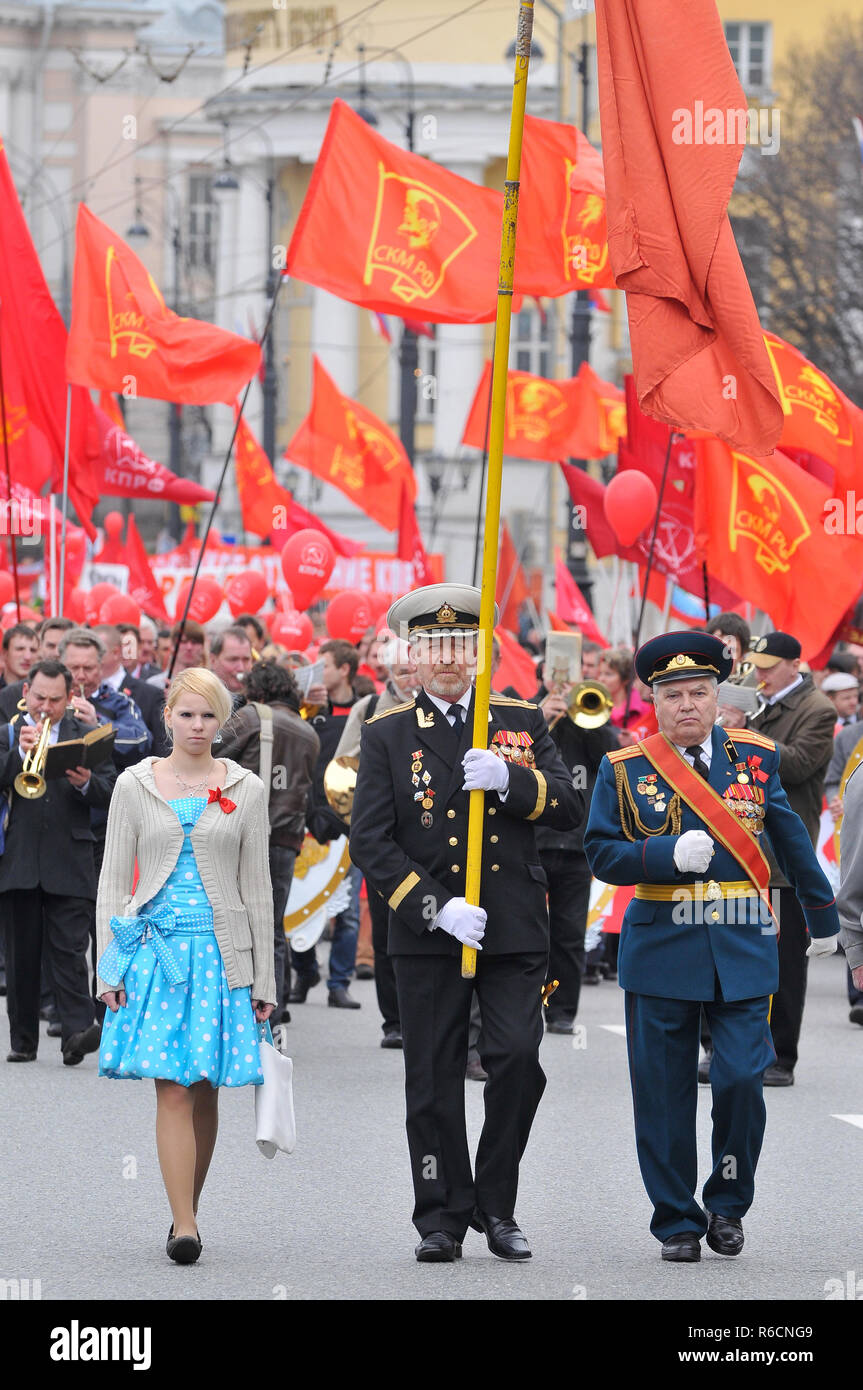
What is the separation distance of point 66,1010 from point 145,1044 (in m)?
3.83

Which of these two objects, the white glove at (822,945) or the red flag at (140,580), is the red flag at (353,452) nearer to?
the red flag at (140,580)

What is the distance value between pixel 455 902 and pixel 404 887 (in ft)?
0.55

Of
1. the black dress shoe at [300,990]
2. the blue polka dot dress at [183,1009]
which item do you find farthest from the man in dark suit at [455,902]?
the black dress shoe at [300,990]

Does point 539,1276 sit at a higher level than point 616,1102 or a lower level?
higher

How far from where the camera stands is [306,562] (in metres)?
19.4

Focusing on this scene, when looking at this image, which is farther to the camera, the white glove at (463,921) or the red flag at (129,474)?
the red flag at (129,474)

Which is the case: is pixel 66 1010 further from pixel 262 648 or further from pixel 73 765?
pixel 262 648

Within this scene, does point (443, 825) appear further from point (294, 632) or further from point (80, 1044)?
point (294, 632)

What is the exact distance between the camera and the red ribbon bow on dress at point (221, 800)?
7.39m

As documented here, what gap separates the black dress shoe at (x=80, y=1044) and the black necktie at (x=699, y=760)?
4271 mm

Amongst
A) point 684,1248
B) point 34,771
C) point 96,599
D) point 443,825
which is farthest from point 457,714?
point 96,599

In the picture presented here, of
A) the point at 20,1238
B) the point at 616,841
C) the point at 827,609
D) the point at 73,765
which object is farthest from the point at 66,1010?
the point at 827,609

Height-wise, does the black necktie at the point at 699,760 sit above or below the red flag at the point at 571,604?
above

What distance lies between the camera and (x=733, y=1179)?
23.4 feet
